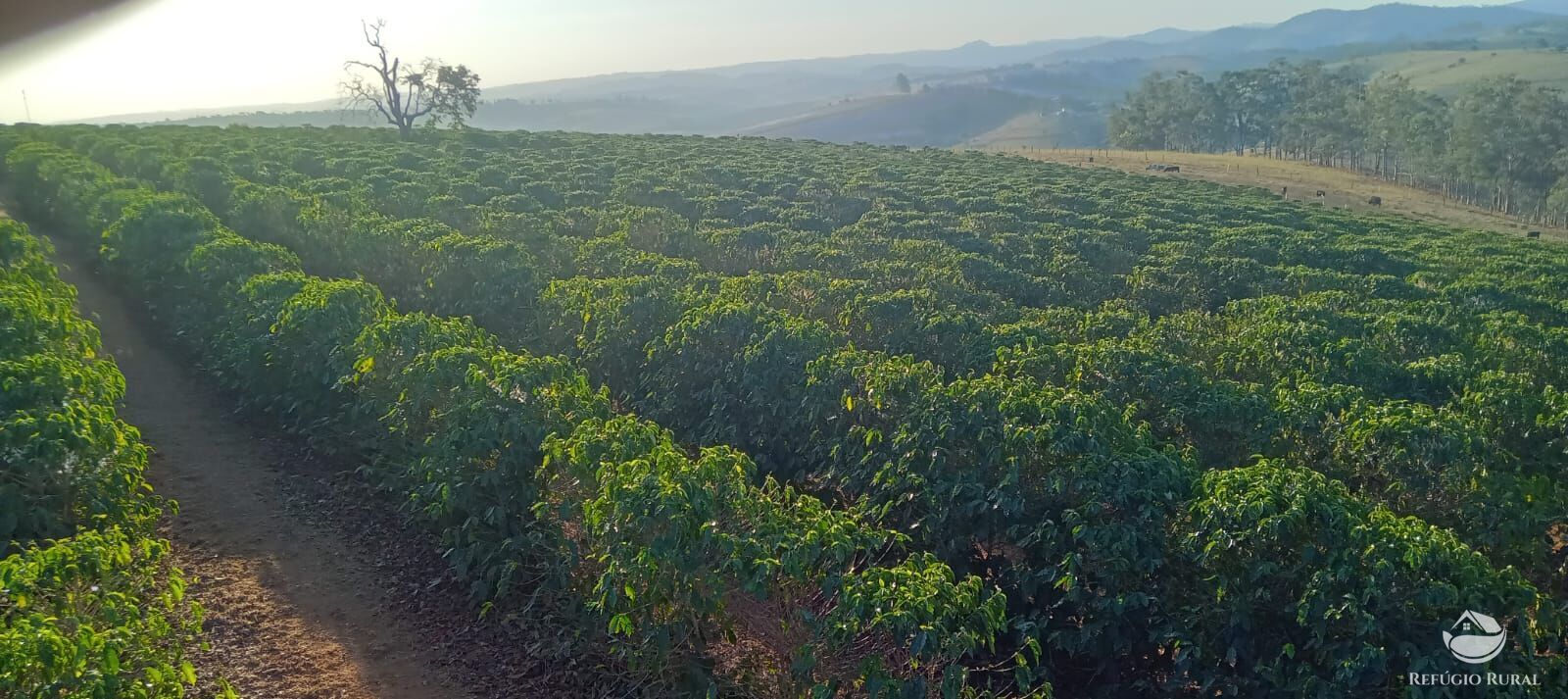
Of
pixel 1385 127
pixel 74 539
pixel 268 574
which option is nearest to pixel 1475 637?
pixel 74 539

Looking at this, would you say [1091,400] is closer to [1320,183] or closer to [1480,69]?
[1320,183]

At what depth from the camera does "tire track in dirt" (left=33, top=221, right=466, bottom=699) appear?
8492 millimetres

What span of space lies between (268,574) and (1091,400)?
31.3 feet

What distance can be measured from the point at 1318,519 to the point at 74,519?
36.9 feet

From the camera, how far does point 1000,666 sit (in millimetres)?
8539

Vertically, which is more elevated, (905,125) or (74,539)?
(905,125)

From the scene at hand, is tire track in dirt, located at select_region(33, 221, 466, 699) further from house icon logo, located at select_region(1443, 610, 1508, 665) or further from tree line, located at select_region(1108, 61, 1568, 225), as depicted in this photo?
tree line, located at select_region(1108, 61, 1568, 225)

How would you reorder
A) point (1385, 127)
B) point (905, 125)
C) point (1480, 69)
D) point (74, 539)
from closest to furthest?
point (74, 539), point (1385, 127), point (1480, 69), point (905, 125)

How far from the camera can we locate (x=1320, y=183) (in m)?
68.3

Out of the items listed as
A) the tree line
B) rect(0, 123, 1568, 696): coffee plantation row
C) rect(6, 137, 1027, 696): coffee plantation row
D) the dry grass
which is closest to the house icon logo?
rect(0, 123, 1568, 696): coffee plantation row

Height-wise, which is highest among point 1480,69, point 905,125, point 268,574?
point 1480,69

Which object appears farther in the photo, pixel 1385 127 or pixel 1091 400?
pixel 1385 127

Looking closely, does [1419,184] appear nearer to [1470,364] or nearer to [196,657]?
[1470,364]

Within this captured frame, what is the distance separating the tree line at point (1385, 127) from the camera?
70375mm
